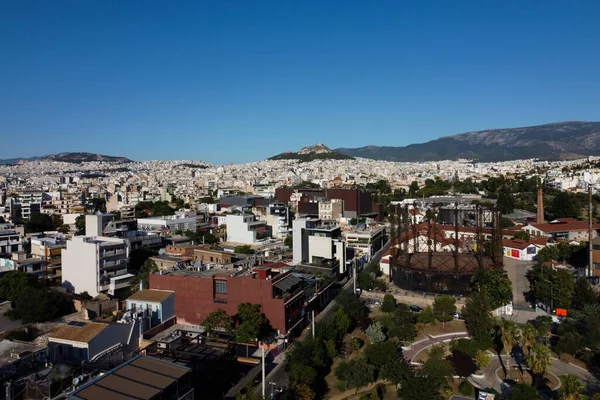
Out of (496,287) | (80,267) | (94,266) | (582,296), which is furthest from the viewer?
(80,267)

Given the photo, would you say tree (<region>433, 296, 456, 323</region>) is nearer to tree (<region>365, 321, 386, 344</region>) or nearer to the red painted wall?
tree (<region>365, 321, 386, 344</region>)

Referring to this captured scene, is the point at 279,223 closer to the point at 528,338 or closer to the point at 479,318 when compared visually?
the point at 479,318

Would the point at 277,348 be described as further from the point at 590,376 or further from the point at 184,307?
the point at 590,376

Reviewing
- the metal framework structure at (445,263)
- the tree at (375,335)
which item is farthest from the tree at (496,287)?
the tree at (375,335)

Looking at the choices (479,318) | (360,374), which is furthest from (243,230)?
(360,374)

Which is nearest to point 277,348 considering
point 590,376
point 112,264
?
point 590,376
